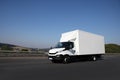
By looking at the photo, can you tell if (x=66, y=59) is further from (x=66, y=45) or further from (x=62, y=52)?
(x=66, y=45)

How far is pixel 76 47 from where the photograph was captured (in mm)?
18844

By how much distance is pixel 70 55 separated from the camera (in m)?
18.0

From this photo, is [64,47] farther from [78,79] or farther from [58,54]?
[78,79]

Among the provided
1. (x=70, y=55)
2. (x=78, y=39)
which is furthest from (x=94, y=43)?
(x=70, y=55)

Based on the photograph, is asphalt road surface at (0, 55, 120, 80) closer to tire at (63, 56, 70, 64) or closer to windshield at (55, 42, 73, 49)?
tire at (63, 56, 70, 64)

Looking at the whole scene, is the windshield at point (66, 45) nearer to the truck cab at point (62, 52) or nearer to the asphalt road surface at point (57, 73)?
the truck cab at point (62, 52)

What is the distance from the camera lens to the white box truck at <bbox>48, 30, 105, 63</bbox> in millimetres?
17297

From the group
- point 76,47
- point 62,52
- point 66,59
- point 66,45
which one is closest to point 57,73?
point 62,52

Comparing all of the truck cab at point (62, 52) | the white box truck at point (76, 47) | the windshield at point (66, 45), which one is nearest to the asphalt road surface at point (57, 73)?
the truck cab at point (62, 52)

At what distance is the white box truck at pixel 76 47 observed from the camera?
17.3m

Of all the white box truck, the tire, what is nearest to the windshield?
the white box truck

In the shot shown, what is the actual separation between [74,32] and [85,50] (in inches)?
109

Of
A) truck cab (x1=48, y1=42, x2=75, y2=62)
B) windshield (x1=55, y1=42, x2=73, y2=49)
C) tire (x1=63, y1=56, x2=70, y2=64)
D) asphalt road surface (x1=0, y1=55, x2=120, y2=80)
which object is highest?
windshield (x1=55, y1=42, x2=73, y2=49)

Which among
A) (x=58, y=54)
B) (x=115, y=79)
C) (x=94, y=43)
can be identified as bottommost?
(x=115, y=79)
